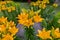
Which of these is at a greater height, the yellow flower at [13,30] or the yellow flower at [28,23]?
the yellow flower at [28,23]

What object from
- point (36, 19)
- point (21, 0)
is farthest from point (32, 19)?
point (21, 0)

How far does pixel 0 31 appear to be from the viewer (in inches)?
74.2

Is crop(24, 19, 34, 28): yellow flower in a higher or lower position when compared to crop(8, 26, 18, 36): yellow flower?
higher

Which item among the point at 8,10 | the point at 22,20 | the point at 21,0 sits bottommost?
the point at 21,0

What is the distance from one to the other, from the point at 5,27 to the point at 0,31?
0.06m

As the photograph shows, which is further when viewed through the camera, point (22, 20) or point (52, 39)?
point (22, 20)

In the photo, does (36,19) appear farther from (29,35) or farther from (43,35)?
(43,35)

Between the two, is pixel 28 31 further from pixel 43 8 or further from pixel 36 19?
pixel 43 8

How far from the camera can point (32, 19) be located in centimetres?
197

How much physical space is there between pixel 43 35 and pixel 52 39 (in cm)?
9

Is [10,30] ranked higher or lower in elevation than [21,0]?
higher

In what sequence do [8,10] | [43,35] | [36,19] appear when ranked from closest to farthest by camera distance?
[43,35] → [36,19] → [8,10]

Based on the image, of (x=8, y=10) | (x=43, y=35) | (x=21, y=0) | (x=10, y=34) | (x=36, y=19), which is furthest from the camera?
(x=21, y=0)

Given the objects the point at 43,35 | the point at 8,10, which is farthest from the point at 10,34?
the point at 8,10
